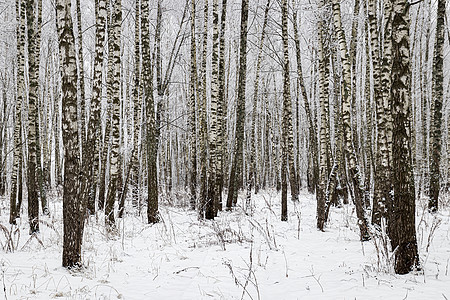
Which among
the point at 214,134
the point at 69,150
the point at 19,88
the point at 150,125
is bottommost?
the point at 69,150

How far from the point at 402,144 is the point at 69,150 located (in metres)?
4.65

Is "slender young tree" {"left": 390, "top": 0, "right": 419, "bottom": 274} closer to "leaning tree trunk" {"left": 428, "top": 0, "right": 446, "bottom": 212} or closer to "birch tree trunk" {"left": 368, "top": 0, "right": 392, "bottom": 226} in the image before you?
"birch tree trunk" {"left": 368, "top": 0, "right": 392, "bottom": 226}

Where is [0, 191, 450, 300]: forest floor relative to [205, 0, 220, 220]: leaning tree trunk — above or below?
below

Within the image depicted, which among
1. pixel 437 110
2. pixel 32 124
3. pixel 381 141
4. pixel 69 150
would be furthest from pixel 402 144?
pixel 32 124

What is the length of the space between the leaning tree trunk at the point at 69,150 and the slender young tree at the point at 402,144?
14.7 ft

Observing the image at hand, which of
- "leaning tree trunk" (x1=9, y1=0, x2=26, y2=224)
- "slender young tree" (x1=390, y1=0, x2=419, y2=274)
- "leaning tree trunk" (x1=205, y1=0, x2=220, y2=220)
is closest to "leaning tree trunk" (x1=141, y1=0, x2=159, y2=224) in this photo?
"leaning tree trunk" (x1=205, y1=0, x2=220, y2=220)

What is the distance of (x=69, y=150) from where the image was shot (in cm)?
498

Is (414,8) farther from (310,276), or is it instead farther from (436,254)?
(310,276)

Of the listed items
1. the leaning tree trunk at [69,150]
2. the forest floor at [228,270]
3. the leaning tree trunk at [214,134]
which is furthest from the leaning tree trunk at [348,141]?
the leaning tree trunk at [69,150]

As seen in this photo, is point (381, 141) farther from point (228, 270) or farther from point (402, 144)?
point (228, 270)

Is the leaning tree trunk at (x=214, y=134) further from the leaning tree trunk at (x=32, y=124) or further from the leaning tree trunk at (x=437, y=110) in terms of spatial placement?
the leaning tree trunk at (x=437, y=110)

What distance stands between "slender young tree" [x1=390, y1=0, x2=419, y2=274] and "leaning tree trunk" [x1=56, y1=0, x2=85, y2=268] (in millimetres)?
4466

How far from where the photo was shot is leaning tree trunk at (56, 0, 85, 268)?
494cm

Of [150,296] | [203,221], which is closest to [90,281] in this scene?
[150,296]
